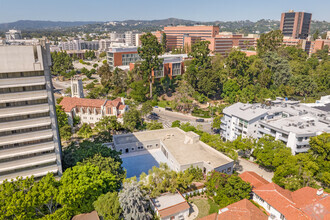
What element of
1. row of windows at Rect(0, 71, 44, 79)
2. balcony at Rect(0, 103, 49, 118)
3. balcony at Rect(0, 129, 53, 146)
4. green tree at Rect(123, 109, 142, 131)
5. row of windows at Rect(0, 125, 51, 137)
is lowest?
green tree at Rect(123, 109, 142, 131)

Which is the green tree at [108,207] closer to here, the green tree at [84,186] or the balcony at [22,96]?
the green tree at [84,186]

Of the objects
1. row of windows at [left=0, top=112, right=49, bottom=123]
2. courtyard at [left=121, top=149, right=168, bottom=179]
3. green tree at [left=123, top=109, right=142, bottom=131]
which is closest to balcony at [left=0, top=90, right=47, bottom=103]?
row of windows at [left=0, top=112, right=49, bottom=123]

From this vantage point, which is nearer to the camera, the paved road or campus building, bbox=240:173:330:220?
campus building, bbox=240:173:330:220

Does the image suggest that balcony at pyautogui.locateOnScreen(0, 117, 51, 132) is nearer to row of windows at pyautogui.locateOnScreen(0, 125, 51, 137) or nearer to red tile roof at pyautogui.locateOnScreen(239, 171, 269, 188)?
row of windows at pyautogui.locateOnScreen(0, 125, 51, 137)

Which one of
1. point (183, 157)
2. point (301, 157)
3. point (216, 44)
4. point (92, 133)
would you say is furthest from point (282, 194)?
point (216, 44)

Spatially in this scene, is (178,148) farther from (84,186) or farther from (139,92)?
(139,92)

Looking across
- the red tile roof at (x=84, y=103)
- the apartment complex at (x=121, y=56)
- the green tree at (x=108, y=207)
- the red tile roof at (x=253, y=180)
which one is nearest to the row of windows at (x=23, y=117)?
the green tree at (x=108, y=207)
